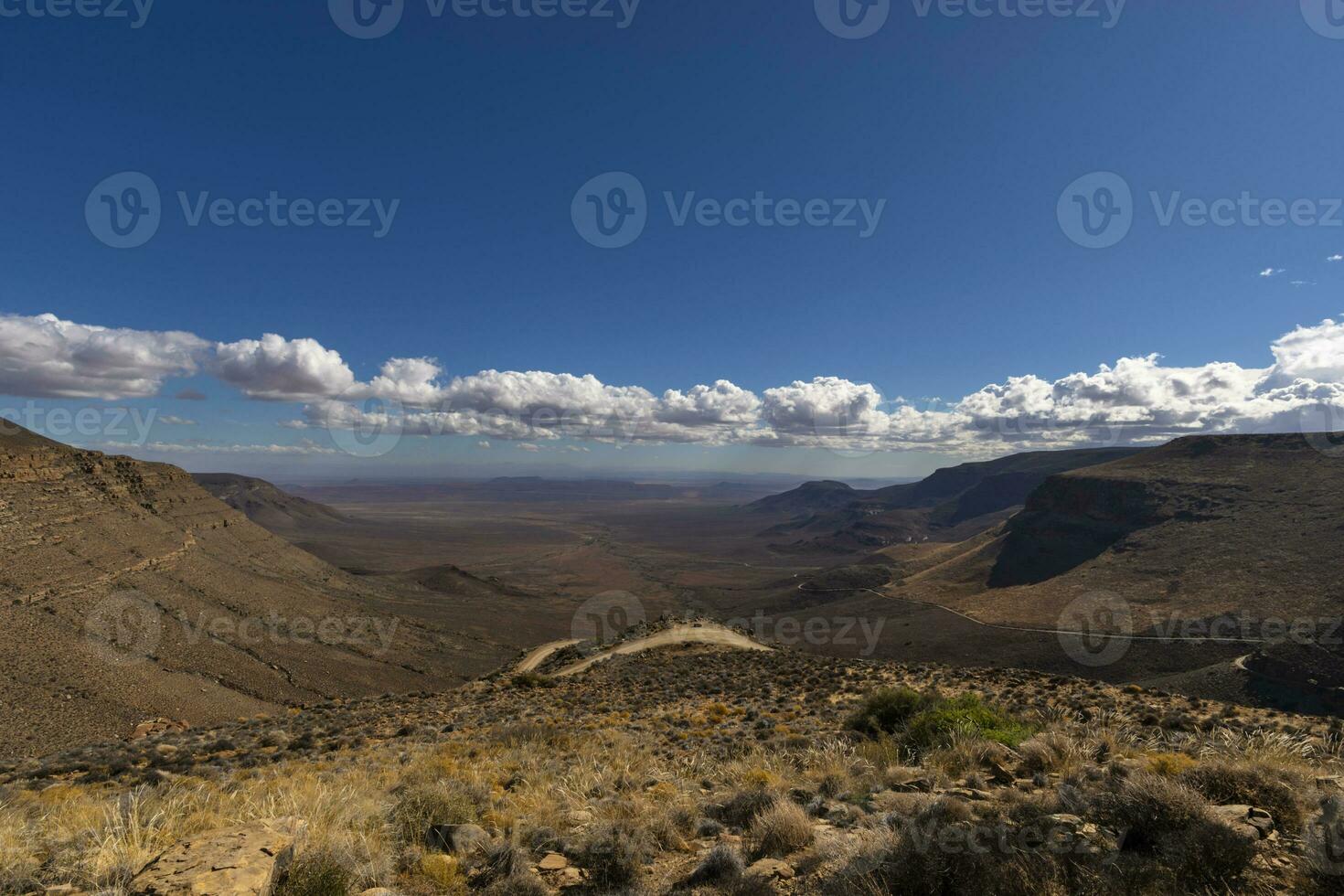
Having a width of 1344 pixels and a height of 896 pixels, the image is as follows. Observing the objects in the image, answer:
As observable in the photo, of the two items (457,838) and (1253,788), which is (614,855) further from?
(1253,788)

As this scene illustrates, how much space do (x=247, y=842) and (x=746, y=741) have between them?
793 centimetres

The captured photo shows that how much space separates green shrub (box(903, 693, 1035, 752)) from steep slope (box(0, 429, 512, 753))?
3126 cm

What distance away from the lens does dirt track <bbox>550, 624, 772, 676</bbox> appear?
30.4 meters

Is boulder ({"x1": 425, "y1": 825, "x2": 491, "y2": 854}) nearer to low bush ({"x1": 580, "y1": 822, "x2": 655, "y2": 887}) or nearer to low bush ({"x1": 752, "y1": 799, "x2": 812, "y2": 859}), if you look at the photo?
low bush ({"x1": 580, "y1": 822, "x2": 655, "y2": 887})

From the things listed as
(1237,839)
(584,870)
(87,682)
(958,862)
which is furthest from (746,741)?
(87,682)

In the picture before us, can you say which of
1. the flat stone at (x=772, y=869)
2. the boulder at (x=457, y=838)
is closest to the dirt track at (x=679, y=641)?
the boulder at (x=457, y=838)

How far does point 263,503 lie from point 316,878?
19185cm

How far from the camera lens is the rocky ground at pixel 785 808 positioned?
4086 millimetres

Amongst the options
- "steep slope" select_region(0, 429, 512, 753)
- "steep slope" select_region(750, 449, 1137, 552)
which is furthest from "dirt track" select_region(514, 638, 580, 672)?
"steep slope" select_region(750, 449, 1137, 552)

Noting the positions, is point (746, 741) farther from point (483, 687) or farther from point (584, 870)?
point (483, 687)

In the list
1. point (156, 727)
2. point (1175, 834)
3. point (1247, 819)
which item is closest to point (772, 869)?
point (1175, 834)

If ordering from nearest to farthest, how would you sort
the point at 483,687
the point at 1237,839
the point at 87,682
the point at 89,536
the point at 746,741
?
the point at 1237,839 → the point at 746,741 → the point at 483,687 → the point at 87,682 → the point at 89,536

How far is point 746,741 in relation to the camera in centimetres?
1017

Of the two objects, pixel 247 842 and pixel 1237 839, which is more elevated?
pixel 1237 839
